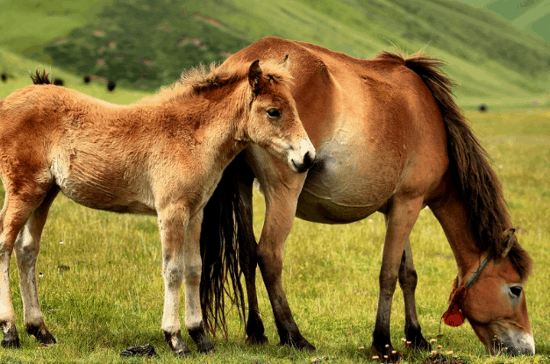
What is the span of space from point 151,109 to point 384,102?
2456mm

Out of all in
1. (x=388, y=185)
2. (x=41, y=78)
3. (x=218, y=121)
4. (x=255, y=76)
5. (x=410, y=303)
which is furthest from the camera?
(x=410, y=303)

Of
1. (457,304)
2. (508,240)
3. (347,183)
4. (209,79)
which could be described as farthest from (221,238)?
(508,240)

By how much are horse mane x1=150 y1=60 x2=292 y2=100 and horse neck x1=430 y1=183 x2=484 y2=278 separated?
270cm

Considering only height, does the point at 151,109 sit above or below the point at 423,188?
above

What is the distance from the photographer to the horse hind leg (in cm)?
703

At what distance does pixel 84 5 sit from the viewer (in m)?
80.9

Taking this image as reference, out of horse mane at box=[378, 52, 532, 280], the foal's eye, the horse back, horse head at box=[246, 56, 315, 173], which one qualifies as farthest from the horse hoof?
horse mane at box=[378, 52, 532, 280]

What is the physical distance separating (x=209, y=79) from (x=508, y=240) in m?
Answer: 3.61

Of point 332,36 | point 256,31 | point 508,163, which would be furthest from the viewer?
point 332,36

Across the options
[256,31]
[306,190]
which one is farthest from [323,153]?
[256,31]

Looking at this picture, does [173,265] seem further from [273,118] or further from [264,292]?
[264,292]

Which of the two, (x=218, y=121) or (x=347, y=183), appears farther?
(x=347, y=183)

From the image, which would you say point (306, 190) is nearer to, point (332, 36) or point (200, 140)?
point (200, 140)

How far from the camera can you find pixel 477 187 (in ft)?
22.5
